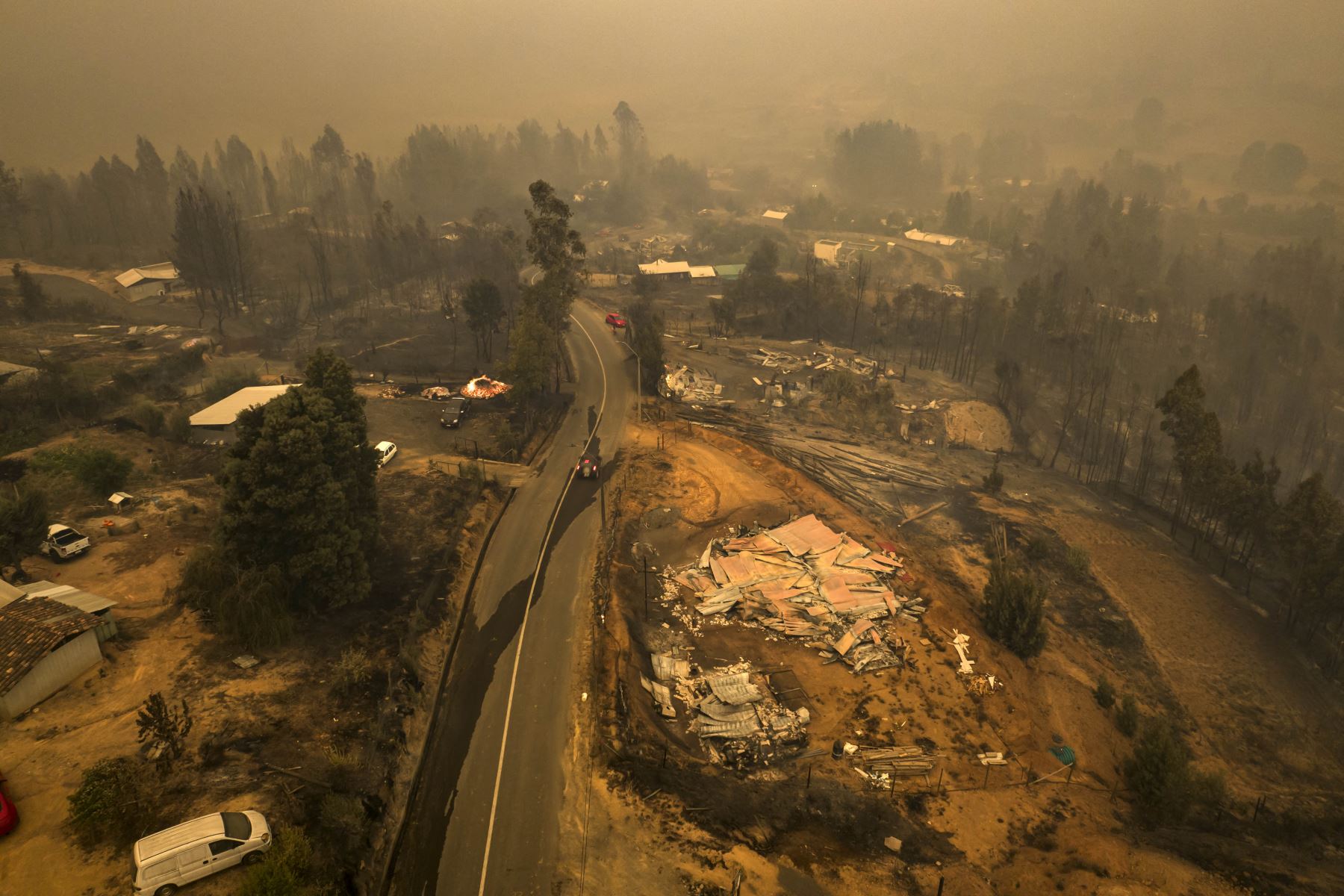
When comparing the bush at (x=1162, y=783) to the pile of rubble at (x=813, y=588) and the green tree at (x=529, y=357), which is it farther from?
the green tree at (x=529, y=357)

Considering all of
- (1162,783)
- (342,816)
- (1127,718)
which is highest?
(342,816)

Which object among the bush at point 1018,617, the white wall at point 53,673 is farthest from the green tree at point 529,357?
the bush at point 1018,617

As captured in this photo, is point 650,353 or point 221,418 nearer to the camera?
point 221,418

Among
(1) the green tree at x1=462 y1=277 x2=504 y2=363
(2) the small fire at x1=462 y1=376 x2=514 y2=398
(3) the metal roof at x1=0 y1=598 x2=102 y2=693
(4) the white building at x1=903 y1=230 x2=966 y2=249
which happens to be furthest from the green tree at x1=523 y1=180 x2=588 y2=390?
(4) the white building at x1=903 y1=230 x2=966 y2=249

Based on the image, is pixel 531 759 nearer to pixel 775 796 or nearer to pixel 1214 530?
pixel 775 796

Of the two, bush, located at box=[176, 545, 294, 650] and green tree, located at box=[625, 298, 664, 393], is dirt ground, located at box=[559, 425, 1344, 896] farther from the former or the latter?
green tree, located at box=[625, 298, 664, 393]

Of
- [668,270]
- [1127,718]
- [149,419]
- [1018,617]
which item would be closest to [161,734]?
[1018,617]

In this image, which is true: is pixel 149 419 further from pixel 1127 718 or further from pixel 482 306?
pixel 1127 718
